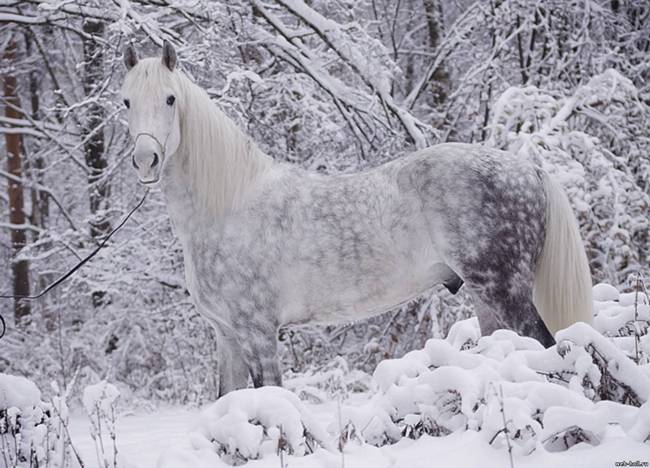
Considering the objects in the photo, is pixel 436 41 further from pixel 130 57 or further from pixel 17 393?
pixel 17 393

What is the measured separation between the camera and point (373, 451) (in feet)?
7.78

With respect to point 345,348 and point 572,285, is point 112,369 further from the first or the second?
point 572,285

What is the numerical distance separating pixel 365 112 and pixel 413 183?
3.17 metres

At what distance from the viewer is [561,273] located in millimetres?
3775

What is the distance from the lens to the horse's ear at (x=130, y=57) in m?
3.89

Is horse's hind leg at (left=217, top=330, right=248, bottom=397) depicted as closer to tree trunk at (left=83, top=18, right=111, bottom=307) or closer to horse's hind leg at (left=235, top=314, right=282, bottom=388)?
horse's hind leg at (left=235, top=314, right=282, bottom=388)

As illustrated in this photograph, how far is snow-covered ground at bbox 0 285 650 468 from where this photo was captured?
86.4 inches

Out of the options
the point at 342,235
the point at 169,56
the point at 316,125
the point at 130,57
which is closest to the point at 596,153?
the point at 316,125

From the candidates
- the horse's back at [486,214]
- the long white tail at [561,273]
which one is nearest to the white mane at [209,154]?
the horse's back at [486,214]

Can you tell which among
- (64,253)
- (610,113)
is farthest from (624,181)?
(64,253)

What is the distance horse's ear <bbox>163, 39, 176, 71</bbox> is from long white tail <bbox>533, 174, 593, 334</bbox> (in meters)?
2.22

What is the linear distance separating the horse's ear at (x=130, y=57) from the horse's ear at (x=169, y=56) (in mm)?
262

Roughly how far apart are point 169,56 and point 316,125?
384cm

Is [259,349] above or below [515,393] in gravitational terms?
below
